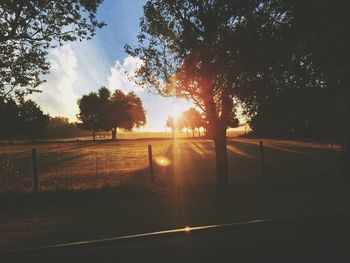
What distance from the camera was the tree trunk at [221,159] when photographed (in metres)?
13.1

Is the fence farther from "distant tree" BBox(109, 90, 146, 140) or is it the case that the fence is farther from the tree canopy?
"distant tree" BBox(109, 90, 146, 140)

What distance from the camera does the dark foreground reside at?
5770mm

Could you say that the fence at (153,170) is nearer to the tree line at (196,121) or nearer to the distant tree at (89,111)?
the tree line at (196,121)

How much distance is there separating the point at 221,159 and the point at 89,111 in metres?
101

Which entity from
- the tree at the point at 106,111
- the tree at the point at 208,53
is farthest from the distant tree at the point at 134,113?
the tree at the point at 208,53

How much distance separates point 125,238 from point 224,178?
6885 mm

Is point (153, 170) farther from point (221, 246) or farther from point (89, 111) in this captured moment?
point (89, 111)

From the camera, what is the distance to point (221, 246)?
6.29m

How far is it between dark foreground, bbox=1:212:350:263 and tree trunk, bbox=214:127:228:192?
5.47m

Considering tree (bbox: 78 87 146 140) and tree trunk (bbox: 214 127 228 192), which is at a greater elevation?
tree (bbox: 78 87 146 140)

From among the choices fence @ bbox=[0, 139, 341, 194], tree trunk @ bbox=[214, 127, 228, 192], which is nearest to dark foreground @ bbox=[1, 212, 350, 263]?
tree trunk @ bbox=[214, 127, 228, 192]

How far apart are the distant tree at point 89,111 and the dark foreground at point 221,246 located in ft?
345

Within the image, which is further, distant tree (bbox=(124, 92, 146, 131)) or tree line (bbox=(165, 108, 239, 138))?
distant tree (bbox=(124, 92, 146, 131))

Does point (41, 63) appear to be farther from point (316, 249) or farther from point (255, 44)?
point (316, 249)
